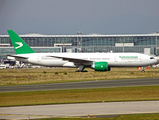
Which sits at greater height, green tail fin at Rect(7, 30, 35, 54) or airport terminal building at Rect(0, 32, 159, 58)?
airport terminal building at Rect(0, 32, 159, 58)

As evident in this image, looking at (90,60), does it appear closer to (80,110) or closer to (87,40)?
A: (80,110)

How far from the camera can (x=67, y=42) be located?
145 meters

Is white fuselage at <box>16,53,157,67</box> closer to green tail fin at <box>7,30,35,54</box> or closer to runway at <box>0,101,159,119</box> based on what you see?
green tail fin at <box>7,30,35,54</box>

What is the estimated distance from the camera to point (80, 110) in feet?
54.2

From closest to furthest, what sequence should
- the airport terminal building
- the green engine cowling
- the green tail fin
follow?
the green engine cowling, the green tail fin, the airport terminal building

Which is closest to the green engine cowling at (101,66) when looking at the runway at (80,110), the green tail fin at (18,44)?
the green tail fin at (18,44)

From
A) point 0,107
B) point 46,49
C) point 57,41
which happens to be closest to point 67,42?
point 57,41

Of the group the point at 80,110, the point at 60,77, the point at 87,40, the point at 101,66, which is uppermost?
the point at 87,40

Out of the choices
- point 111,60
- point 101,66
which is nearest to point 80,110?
point 101,66

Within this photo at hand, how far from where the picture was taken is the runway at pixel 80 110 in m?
15.3

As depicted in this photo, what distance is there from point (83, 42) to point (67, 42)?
8941 millimetres

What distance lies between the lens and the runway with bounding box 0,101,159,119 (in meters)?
15.3

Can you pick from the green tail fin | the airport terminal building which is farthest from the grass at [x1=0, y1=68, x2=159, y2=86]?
the airport terminal building

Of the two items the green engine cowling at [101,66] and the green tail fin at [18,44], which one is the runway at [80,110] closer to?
the green engine cowling at [101,66]
